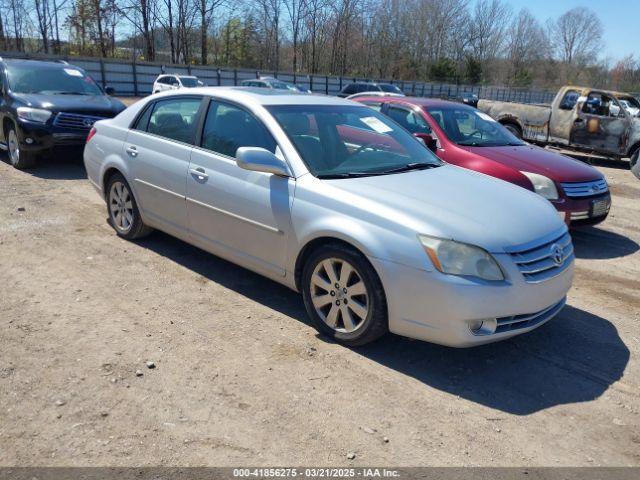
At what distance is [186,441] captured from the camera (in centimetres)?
288

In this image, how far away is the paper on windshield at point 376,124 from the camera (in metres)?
4.96

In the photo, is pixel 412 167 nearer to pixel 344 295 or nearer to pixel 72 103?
pixel 344 295

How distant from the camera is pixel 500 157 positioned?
701 centimetres

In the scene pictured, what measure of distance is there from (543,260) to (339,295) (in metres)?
1.37

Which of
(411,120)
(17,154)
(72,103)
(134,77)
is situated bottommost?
(17,154)

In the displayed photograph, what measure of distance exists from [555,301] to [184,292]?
2.90 meters

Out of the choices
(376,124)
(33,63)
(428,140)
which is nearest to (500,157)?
(428,140)

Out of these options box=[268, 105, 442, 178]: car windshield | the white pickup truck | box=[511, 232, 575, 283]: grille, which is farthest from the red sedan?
the white pickup truck

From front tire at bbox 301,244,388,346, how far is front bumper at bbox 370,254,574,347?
0.33 feet

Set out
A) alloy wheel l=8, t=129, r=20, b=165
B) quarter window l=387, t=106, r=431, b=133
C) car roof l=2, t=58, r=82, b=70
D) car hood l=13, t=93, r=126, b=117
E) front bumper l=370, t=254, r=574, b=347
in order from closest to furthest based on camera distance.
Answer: front bumper l=370, t=254, r=574, b=347
quarter window l=387, t=106, r=431, b=133
car hood l=13, t=93, r=126, b=117
alloy wheel l=8, t=129, r=20, b=165
car roof l=2, t=58, r=82, b=70

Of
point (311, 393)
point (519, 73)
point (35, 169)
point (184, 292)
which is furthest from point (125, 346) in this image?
point (519, 73)

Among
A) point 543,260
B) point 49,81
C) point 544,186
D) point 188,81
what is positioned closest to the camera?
point 543,260

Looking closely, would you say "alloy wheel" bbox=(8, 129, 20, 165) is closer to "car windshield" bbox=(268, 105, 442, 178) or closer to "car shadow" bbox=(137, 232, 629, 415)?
"car shadow" bbox=(137, 232, 629, 415)

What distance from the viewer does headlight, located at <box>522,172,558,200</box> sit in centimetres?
654
